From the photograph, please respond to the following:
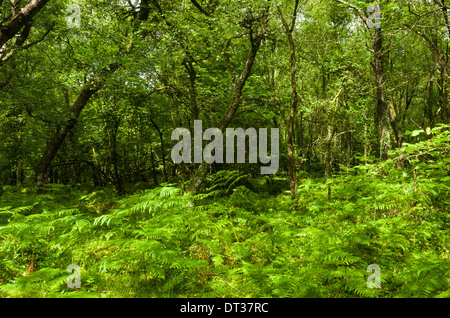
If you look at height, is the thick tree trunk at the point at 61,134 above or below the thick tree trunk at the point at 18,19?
below

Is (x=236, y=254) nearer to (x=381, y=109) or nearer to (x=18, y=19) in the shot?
(x=18, y=19)

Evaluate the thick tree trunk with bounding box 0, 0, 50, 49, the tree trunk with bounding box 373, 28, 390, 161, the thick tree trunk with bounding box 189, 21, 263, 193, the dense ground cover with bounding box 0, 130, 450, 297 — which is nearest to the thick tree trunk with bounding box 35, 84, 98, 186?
the dense ground cover with bounding box 0, 130, 450, 297

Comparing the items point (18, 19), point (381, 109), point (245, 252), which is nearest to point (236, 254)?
point (245, 252)

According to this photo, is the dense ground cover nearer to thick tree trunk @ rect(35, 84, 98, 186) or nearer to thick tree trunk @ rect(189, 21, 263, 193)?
thick tree trunk @ rect(189, 21, 263, 193)

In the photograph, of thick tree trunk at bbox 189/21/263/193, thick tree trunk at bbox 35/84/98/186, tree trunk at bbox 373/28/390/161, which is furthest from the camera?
thick tree trunk at bbox 35/84/98/186

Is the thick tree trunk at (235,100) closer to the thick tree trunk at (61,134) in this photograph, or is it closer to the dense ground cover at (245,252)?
the dense ground cover at (245,252)

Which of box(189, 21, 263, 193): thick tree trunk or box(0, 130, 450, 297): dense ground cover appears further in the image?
box(189, 21, 263, 193): thick tree trunk

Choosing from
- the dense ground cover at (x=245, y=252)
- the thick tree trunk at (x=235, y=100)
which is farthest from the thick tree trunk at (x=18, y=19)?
the thick tree trunk at (x=235, y=100)

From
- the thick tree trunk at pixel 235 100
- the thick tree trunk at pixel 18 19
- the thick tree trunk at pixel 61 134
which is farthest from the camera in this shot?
the thick tree trunk at pixel 61 134

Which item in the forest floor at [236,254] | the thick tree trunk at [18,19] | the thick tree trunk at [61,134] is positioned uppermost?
the thick tree trunk at [18,19]

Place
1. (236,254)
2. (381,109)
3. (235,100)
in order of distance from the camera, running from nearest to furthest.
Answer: (236,254) → (381,109) → (235,100)

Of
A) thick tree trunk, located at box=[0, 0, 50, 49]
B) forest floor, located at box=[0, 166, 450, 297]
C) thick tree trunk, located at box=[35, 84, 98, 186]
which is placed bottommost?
forest floor, located at box=[0, 166, 450, 297]
